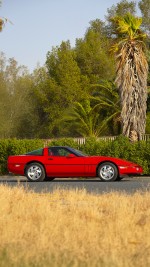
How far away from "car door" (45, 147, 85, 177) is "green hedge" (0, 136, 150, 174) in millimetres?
5265

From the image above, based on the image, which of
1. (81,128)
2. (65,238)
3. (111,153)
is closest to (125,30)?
(111,153)

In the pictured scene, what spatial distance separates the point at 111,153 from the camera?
107 ft

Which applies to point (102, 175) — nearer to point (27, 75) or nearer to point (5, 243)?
point (5, 243)

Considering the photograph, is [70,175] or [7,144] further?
[7,144]

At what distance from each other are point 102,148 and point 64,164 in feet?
19.5

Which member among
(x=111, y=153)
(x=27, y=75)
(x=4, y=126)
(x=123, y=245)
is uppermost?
(x=27, y=75)

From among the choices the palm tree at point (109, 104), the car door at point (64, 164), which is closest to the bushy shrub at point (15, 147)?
the car door at point (64, 164)

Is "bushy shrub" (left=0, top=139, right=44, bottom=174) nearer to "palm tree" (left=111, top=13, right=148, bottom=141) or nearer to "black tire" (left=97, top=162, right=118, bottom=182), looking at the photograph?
"palm tree" (left=111, top=13, right=148, bottom=141)

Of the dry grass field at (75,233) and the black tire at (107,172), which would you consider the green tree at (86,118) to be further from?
the dry grass field at (75,233)

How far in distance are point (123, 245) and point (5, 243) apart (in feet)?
5.42

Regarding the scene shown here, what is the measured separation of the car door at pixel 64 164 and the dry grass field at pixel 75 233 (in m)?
11.1

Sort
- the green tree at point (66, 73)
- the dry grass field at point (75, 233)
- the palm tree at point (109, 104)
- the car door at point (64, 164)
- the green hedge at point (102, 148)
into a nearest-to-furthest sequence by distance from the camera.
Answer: the dry grass field at point (75, 233)
the car door at point (64, 164)
the green hedge at point (102, 148)
the palm tree at point (109, 104)
the green tree at point (66, 73)

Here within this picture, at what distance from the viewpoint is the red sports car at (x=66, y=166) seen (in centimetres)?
2655

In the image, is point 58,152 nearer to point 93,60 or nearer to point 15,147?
point 15,147
